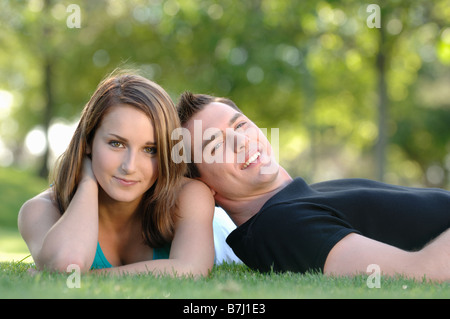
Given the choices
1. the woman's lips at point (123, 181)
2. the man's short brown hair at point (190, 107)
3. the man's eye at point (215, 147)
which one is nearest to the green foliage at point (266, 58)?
the man's short brown hair at point (190, 107)

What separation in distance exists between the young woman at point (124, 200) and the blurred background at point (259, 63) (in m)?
1.60

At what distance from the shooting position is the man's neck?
13.0 ft

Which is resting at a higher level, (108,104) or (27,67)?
(27,67)

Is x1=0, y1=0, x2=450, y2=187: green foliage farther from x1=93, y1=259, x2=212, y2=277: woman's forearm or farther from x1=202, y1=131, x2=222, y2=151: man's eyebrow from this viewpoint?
x1=93, y1=259, x2=212, y2=277: woman's forearm

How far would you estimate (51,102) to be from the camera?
70.0 ft

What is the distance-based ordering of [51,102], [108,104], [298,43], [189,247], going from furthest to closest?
[51,102]
[298,43]
[108,104]
[189,247]

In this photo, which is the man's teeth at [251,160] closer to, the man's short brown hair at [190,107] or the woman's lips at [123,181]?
the man's short brown hair at [190,107]

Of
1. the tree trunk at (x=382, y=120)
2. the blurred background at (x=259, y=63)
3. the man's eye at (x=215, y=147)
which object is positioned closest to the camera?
the man's eye at (x=215, y=147)

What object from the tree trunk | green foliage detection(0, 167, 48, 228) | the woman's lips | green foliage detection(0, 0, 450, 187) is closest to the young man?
the woman's lips

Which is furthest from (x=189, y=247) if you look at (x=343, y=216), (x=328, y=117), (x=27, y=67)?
(x=27, y=67)

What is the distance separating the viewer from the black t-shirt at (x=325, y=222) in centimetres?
325
